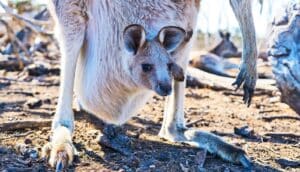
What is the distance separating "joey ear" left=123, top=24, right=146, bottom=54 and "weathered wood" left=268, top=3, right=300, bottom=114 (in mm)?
1090

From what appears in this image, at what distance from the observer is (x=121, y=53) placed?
125 inches

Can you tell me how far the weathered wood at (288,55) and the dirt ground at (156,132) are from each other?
35cm

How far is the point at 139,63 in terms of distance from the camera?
301 cm

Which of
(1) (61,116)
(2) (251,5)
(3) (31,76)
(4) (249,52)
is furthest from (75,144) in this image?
(3) (31,76)

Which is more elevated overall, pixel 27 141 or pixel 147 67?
pixel 147 67

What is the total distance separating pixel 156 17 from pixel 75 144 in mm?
909

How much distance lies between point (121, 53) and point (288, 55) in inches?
45.9

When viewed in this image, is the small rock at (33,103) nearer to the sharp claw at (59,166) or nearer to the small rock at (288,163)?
the sharp claw at (59,166)

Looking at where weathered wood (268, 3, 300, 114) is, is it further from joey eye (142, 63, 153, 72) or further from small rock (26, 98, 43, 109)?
A: small rock (26, 98, 43, 109)

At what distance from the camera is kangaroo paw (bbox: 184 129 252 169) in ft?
9.85

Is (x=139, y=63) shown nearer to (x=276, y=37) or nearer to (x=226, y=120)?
(x=276, y=37)

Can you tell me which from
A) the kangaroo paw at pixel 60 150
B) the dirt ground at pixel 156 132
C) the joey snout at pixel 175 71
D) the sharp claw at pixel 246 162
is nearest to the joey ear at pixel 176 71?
the joey snout at pixel 175 71

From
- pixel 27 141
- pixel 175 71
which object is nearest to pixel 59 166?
pixel 27 141

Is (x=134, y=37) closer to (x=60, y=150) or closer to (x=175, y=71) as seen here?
(x=175, y=71)
